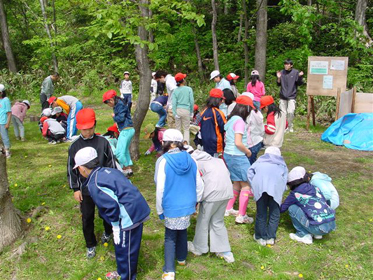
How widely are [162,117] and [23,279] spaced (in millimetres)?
5229

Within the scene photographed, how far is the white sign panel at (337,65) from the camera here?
32.4 feet

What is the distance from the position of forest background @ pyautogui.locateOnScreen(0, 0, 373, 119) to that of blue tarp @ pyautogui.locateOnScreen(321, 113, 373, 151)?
2.68 metres

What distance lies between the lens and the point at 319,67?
1017 centimetres

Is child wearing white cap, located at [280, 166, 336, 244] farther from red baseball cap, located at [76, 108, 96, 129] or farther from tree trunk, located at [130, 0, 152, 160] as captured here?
tree trunk, located at [130, 0, 152, 160]

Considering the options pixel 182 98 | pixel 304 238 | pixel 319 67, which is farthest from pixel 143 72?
pixel 319 67

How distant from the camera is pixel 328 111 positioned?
11.7 m

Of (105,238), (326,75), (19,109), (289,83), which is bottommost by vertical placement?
(105,238)

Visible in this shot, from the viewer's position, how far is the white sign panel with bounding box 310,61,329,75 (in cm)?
1009

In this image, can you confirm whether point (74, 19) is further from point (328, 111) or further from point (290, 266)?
point (290, 266)

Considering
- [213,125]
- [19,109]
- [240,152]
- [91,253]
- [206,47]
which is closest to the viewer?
[91,253]

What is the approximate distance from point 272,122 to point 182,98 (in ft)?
8.34

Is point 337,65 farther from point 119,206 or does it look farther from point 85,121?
point 119,206

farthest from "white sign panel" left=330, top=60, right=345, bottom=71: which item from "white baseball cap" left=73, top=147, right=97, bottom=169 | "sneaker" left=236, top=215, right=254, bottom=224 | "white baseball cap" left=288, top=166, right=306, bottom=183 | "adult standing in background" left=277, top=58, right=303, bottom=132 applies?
"white baseball cap" left=73, top=147, right=97, bottom=169

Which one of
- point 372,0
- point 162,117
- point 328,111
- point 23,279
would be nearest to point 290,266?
point 23,279
